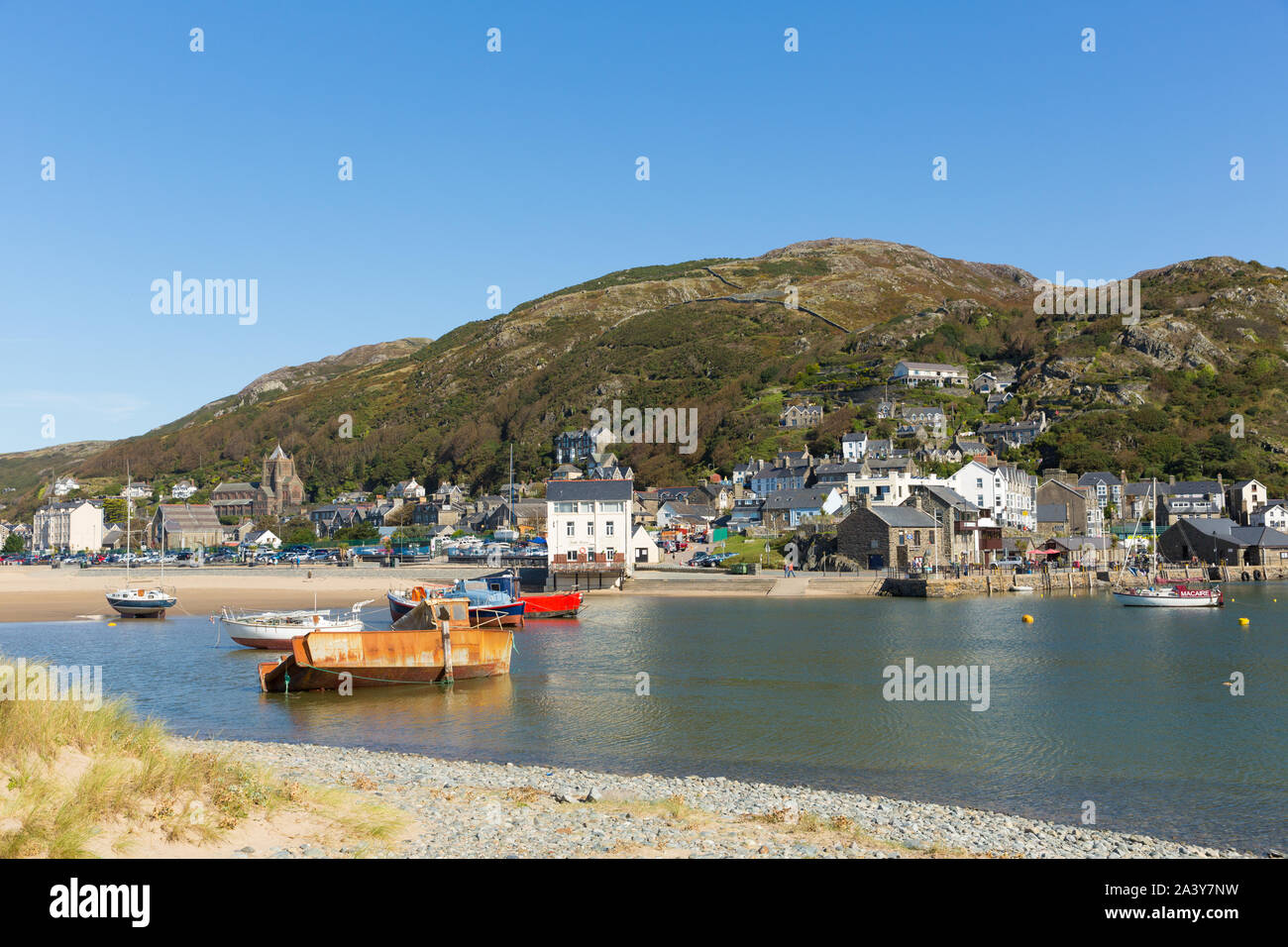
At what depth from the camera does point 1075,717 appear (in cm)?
2542

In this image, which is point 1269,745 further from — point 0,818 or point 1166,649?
point 0,818

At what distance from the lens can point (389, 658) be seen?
29.2 meters

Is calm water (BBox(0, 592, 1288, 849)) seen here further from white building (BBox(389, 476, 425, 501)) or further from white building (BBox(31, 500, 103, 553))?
white building (BBox(31, 500, 103, 553))

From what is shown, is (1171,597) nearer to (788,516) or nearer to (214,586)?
(788,516)

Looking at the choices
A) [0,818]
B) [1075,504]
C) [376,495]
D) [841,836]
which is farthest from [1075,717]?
[376,495]

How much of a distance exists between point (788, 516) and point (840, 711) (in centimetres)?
7375

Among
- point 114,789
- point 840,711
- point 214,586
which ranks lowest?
point 214,586

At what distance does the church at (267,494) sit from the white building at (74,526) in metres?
20.7

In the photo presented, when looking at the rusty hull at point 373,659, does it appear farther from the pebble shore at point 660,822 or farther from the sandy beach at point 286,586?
the sandy beach at point 286,586

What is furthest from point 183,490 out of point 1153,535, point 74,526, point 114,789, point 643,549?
point 114,789

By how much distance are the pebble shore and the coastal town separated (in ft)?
168

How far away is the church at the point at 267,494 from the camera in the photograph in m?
174

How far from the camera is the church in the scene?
173750mm
